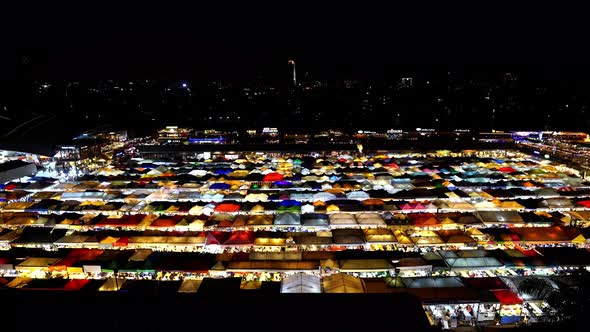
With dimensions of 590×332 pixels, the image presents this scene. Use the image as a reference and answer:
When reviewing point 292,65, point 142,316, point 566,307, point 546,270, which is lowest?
point 546,270

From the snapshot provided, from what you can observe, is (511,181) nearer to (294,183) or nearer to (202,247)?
(294,183)

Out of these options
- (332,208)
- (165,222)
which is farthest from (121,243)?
(332,208)

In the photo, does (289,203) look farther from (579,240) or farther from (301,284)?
(579,240)

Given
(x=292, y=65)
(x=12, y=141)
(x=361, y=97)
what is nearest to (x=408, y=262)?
(x=12, y=141)

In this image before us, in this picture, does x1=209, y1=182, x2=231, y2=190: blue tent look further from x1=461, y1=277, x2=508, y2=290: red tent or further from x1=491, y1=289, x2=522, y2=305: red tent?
x1=491, y1=289, x2=522, y2=305: red tent

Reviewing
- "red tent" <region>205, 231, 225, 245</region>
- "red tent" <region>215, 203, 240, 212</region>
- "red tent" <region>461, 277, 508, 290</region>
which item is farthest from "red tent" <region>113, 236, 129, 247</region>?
"red tent" <region>461, 277, 508, 290</region>

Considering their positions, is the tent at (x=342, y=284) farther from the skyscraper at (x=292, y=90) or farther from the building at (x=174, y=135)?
the skyscraper at (x=292, y=90)

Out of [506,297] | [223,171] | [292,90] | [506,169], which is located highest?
[292,90]
